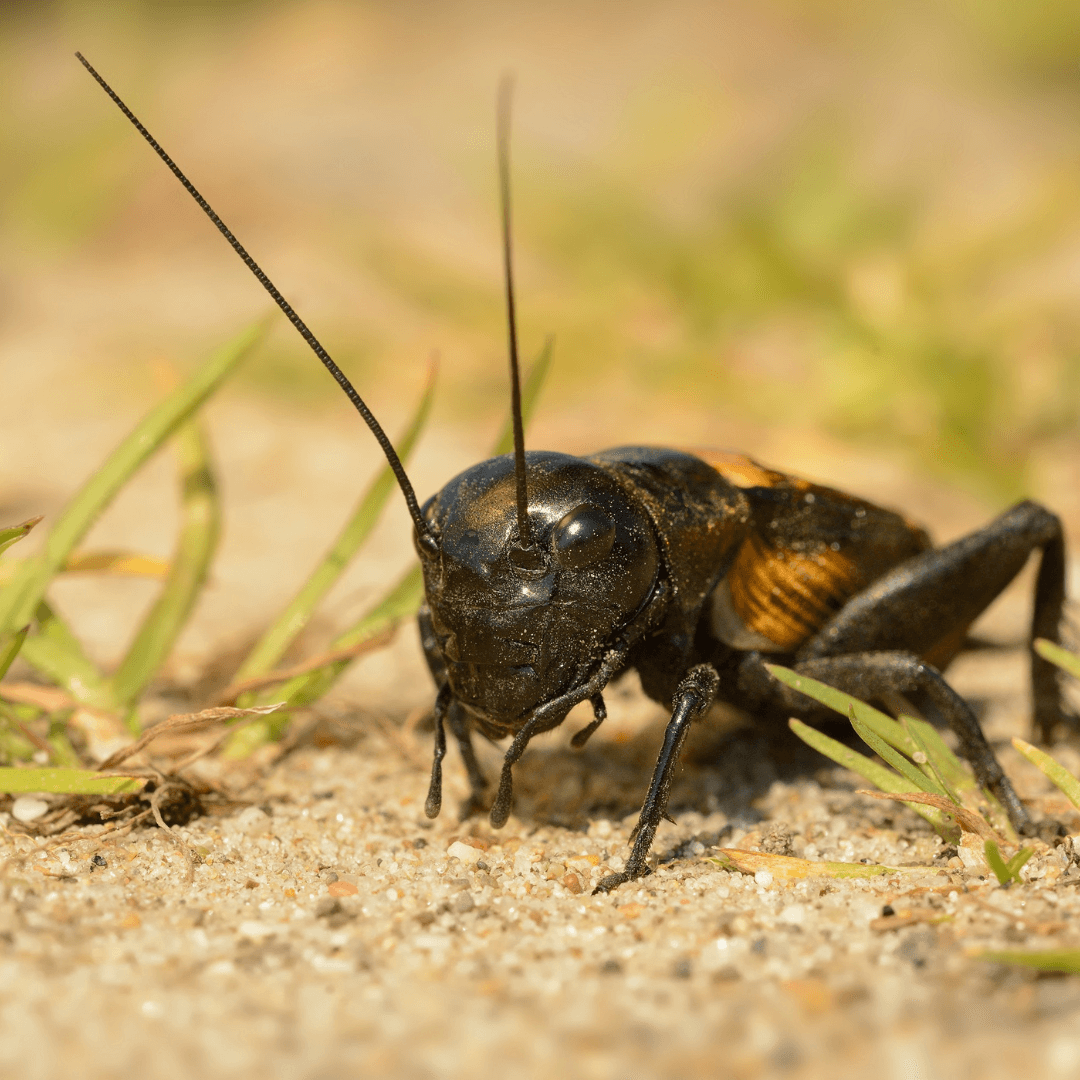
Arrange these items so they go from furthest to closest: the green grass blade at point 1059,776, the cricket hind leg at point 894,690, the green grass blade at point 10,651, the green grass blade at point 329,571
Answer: the green grass blade at point 329,571
the cricket hind leg at point 894,690
the green grass blade at point 10,651
the green grass blade at point 1059,776

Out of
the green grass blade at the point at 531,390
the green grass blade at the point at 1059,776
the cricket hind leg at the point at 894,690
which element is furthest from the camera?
the green grass blade at the point at 531,390

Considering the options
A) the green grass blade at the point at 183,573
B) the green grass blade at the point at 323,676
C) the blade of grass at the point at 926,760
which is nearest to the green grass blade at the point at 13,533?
the green grass blade at the point at 183,573

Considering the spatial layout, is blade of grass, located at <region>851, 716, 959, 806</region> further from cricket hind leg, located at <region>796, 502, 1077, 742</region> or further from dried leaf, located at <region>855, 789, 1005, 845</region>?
cricket hind leg, located at <region>796, 502, 1077, 742</region>

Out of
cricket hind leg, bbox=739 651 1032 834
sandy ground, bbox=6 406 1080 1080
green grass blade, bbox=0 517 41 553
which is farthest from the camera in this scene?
cricket hind leg, bbox=739 651 1032 834

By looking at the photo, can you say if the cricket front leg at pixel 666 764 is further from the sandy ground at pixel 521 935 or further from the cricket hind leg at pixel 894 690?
the cricket hind leg at pixel 894 690

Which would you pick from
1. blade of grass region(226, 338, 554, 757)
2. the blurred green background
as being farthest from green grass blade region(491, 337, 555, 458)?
the blurred green background

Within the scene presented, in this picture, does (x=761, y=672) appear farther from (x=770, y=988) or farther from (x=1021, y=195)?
(x=1021, y=195)

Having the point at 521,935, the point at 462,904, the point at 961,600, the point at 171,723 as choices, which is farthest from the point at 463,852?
the point at 961,600
